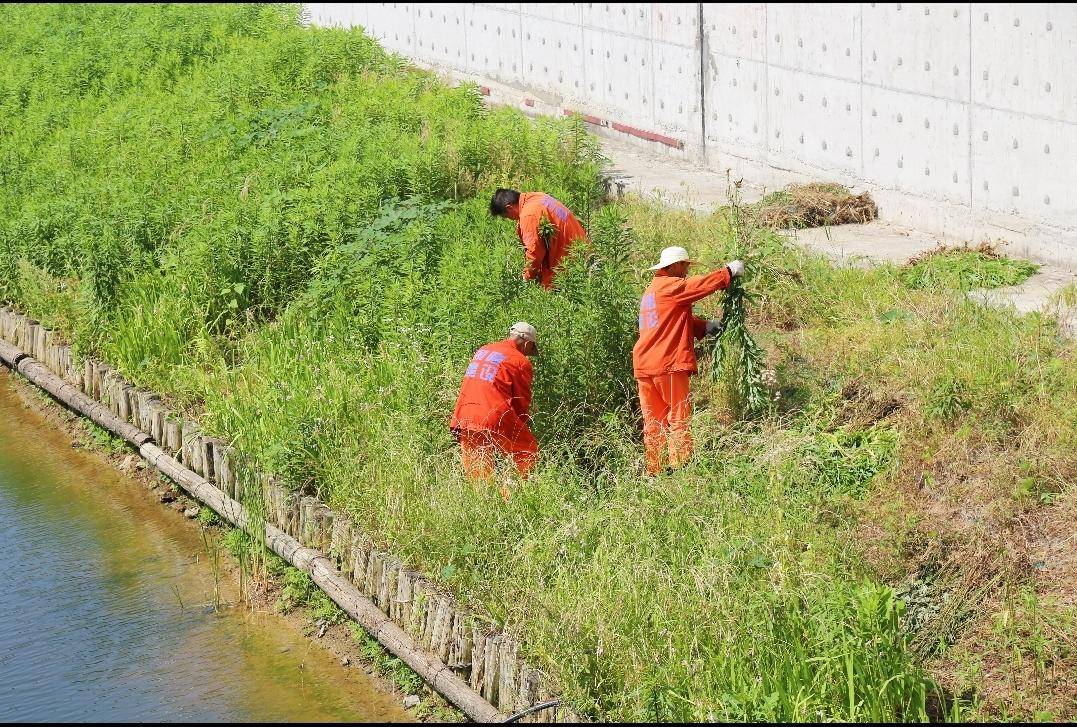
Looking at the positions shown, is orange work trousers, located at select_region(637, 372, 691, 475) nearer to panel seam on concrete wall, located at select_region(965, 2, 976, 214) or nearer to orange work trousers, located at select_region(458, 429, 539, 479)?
orange work trousers, located at select_region(458, 429, 539, 479)

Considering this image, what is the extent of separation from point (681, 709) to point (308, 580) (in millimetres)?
3356

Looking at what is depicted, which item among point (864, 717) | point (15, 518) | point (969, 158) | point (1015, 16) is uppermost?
point (1015, 16)

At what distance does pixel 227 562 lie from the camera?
32.8 ft

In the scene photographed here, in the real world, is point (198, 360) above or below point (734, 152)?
below

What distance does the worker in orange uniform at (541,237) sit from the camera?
36.0ft

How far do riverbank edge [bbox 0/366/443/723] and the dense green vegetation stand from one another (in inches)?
25.5

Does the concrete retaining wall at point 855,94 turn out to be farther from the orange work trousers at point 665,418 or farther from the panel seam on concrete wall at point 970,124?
the orange work trousers at point 665,418

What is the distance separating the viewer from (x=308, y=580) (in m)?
9.34

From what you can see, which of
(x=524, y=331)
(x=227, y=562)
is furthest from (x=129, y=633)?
(x=524, y=331)

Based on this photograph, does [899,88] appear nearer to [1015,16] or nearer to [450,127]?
[1015,16]

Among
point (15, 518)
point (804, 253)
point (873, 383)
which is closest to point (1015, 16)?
point (804, 253)

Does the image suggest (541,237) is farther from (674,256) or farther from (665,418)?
(665,418)

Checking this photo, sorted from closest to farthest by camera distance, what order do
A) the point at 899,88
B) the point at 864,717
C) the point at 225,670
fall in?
the point at 864,717
the point at 225,670
the point at 899,88

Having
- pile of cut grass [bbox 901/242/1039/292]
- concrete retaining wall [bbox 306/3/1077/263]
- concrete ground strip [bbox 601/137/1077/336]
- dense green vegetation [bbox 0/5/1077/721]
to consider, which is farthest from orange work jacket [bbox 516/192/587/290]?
concrete retaining wall [bbox 306/3/1077/263]
